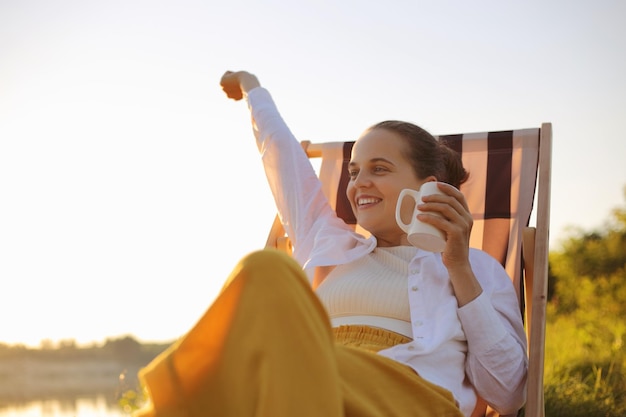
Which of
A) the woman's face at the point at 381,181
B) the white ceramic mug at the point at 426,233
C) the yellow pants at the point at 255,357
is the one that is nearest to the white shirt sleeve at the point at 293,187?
the woman's face at the point at 381,181

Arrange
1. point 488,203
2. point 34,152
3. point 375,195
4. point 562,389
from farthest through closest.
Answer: point 34,152 → point 562,389 → point 488,203 → point 375,195

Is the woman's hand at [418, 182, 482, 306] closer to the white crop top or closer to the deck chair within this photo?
the white crop top

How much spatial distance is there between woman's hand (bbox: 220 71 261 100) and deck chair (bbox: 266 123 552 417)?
0.42 metres

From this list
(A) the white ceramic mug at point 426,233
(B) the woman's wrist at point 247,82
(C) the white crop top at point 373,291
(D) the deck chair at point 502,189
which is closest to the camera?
(A) the white ceramic mug at point 426,233

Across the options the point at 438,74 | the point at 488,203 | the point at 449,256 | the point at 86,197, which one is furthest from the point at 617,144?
the point at 449,256

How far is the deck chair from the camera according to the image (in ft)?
8.87

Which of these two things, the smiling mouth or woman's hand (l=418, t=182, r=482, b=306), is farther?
the smiling mouth

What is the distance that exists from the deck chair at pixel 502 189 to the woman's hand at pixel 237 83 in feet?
1.37

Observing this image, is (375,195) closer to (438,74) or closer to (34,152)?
(438,74)

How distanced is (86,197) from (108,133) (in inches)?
21.7

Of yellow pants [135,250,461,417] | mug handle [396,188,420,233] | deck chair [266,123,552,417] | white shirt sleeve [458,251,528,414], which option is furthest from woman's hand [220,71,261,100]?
yellow pants [135,250,461,417]

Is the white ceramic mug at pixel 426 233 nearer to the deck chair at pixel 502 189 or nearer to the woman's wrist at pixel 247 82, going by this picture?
the deck chair at pixel 502 189

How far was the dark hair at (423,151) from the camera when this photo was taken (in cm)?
264

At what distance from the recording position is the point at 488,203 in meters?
3.13
